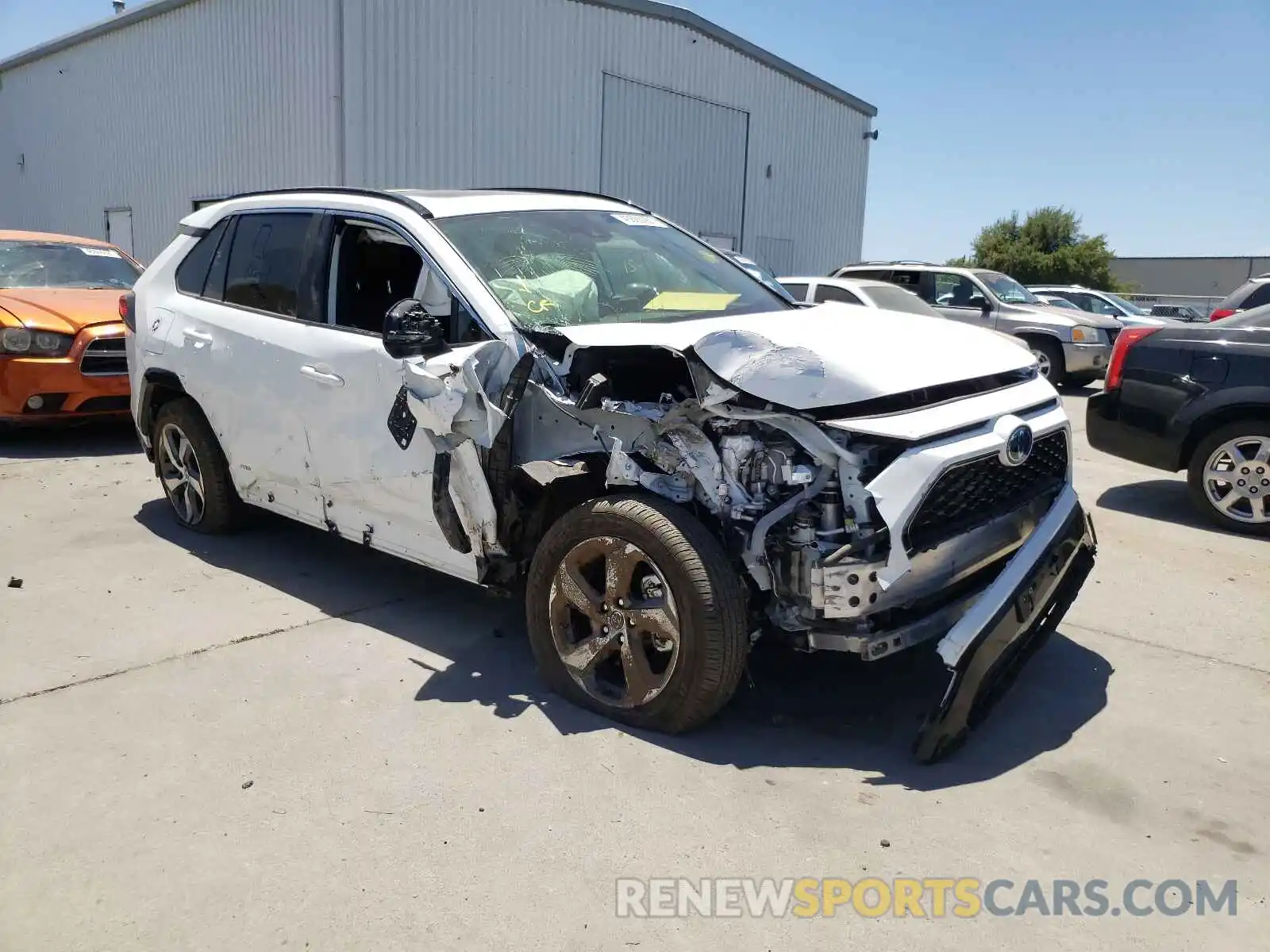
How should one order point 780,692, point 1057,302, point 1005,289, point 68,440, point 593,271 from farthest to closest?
point 1057,302
point 1005,289
point 68,440
point 593,271
point 780,692

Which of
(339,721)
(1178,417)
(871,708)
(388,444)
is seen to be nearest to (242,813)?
(339,721)

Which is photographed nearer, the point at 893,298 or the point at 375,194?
the point at 375,194

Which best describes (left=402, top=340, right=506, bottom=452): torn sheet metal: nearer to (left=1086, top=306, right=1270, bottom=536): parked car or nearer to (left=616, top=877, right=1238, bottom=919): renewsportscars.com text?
(left=616, top=877, right=1238, bottom=919): renewsportscars.com text

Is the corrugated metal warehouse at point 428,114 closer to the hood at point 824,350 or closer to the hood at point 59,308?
the hood at point 59,308

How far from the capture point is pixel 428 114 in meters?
14.2

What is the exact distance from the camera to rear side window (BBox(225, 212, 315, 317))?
4.68 metres

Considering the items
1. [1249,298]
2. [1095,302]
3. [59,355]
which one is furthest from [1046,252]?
[59,355]

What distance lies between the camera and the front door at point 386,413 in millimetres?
3723

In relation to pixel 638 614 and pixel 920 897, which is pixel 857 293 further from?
pixel 920 897

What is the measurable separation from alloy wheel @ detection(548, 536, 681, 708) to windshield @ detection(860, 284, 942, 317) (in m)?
8.47

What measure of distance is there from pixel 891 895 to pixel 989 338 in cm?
221

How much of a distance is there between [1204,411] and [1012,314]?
8.44 meters

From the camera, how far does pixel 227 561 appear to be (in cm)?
530

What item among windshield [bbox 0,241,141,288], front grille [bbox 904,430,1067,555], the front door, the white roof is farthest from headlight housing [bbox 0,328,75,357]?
front grille [bbox 904,430,1067,555]
